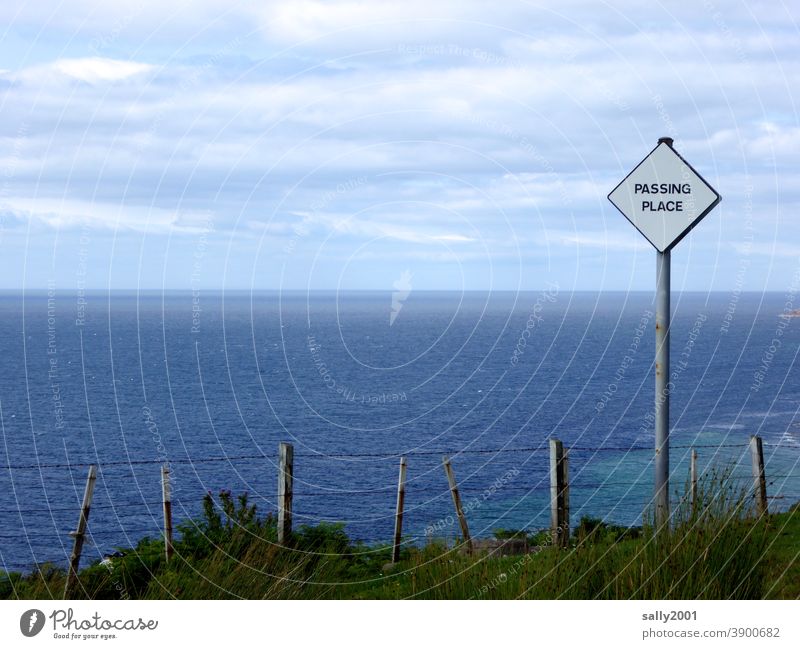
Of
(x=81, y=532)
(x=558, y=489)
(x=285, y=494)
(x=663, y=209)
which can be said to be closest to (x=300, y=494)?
(x=285, y=494)

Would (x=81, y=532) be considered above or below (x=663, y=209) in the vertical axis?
below

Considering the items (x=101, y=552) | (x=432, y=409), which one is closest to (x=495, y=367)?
(x=432, y=409)

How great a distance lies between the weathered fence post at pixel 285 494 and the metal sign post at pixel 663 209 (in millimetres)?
4392

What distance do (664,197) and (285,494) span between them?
235 inches

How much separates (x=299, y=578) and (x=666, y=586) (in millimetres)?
3005

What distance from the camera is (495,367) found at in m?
92.4

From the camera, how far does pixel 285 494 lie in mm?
10953

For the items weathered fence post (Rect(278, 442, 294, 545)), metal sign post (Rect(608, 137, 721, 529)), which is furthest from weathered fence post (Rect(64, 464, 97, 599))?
metal sign post (Rect(608, 137, 721, 529))

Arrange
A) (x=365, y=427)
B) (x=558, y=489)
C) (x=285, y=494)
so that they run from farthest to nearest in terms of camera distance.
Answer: (x=365, y=427), (x=285, y=494), (x=558, y=489)

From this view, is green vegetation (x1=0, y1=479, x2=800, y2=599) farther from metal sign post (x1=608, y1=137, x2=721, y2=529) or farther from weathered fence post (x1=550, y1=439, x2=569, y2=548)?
weathered fence post (x1=550, y1=439, x2=569, y2=548)

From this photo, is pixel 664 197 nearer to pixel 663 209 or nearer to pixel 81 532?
pixel 663 209

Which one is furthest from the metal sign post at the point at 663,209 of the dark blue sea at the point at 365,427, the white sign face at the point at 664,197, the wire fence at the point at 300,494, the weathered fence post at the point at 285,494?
the wire fence at the point at 300,494

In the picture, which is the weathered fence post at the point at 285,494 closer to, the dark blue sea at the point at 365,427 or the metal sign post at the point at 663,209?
the dark blue sea at the point at 365,427

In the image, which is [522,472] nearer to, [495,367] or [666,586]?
[666,586]
